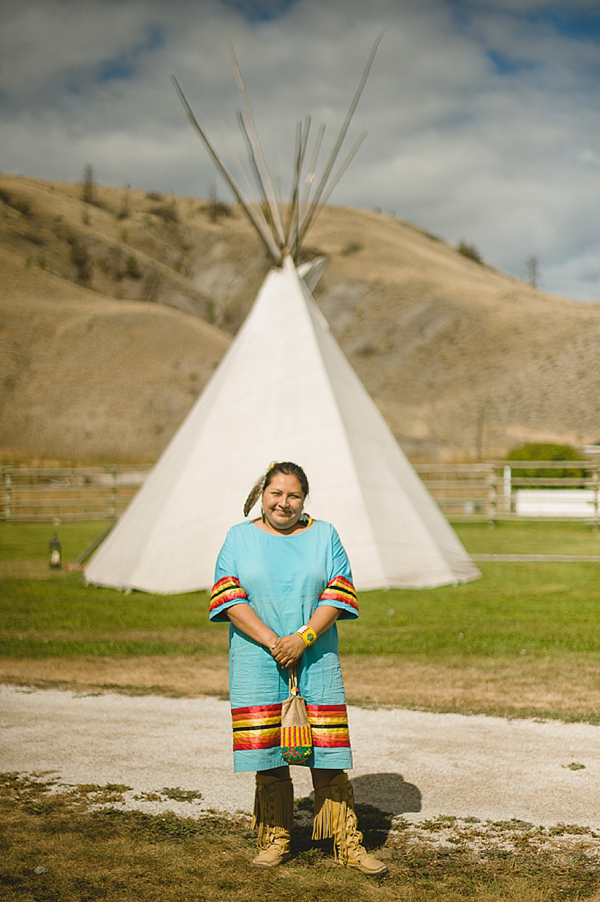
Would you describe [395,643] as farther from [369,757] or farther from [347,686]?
[369,757]

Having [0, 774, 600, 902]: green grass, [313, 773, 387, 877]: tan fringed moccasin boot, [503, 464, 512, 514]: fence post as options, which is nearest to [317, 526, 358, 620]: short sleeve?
[313, 773, 387, 877]: tan fringed moccasin boot

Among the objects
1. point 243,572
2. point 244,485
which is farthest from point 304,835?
point 244,485

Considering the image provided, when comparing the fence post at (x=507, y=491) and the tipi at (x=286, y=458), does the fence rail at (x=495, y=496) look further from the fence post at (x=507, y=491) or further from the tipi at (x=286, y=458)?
the tipi at (x=286, y=458)

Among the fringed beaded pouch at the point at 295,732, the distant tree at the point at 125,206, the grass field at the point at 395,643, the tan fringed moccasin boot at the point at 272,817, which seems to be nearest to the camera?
the fringed beaded pouch at the point at 295,732

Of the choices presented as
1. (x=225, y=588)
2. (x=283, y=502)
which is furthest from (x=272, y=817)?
(x=283, y=502)

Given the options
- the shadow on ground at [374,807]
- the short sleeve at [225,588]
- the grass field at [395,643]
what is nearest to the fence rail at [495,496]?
the grass field at [395,643]

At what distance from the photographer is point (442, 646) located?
785 cm

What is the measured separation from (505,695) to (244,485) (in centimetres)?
543

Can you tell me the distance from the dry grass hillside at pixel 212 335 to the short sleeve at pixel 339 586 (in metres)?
51.0

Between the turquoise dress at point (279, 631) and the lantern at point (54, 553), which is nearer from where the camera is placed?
the turquoise dress at point (279, 631)

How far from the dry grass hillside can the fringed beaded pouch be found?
5118 cm

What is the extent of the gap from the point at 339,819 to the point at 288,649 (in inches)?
27.6

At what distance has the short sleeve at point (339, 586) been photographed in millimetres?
3320

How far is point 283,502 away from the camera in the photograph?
11.1 ft
